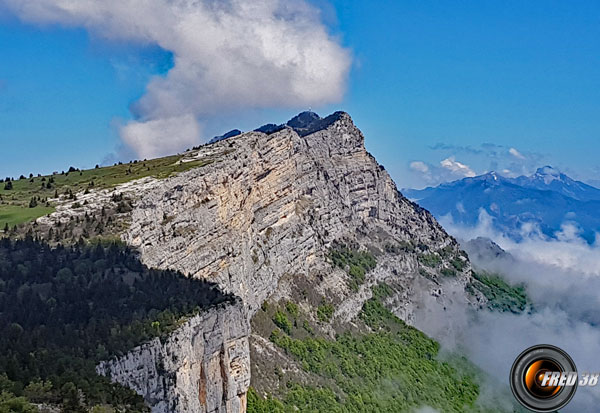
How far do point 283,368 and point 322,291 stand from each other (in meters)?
45.8

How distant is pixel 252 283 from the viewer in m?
128

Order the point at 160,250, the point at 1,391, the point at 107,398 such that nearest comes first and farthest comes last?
the point at 1,391, the point at 107,398, the point at 160,250

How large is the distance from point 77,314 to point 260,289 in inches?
3013

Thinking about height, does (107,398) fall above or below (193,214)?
below

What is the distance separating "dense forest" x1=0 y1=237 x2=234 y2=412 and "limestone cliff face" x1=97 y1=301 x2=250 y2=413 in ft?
4.84

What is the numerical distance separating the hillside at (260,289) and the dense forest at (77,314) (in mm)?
2632

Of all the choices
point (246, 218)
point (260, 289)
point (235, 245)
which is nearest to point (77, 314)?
point (235, 245)

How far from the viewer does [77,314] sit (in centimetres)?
5881

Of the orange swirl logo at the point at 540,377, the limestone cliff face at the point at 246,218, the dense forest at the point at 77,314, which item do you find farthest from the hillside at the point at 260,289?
the orange swirl logo at the point at 540,377

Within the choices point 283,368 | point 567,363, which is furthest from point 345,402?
point 567,363

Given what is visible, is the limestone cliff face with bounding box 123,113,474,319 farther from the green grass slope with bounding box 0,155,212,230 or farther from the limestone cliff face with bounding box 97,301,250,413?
the limestone cliff face with bounding box 97,301,250,413

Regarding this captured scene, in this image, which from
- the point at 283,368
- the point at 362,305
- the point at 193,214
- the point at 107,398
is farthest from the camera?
the point at 362,305

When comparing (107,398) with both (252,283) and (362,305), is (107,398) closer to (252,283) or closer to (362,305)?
(252,283)

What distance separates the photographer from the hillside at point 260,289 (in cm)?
6850
